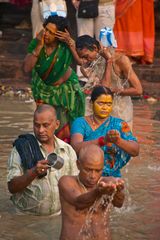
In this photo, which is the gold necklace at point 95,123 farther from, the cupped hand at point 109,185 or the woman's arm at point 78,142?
the cupped hand at point 109,185

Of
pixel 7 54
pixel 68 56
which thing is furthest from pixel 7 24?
pixel 68 56

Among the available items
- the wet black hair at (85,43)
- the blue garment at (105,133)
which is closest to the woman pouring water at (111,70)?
the wet black hair at (85,43)

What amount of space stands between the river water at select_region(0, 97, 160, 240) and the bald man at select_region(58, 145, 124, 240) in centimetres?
75

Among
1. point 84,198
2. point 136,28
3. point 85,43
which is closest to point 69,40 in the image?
point 85,43

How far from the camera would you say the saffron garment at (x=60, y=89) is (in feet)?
27.4

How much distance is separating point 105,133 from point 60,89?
140cm

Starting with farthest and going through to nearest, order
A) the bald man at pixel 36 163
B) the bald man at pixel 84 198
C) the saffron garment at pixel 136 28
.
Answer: the saffron garment at pixel 136 28, the bald man at pixel 36 163, the bald man at pixel 84 198

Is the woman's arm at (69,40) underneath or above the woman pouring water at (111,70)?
above

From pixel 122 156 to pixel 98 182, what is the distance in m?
1.77

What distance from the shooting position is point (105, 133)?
7172 mm

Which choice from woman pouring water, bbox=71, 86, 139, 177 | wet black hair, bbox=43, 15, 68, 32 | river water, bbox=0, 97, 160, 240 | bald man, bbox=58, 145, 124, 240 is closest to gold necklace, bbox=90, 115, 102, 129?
woman pouring water, bbox=71, 86, 139, 177

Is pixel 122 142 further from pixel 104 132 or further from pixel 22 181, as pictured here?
pixel 22 181

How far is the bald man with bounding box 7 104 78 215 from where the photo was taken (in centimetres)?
674

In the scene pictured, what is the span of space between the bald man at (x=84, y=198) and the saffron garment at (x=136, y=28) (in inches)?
332
